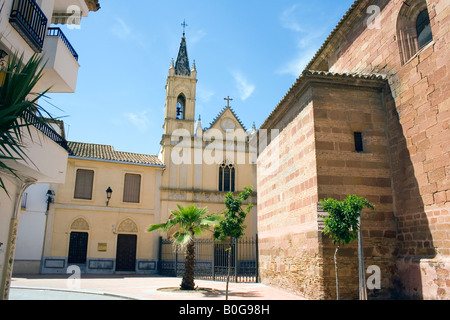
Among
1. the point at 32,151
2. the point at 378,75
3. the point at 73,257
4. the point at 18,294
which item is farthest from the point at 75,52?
the point at 73,257

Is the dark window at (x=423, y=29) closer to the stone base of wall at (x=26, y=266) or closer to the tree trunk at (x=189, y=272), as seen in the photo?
the tree trunk at (x=189, y=272)

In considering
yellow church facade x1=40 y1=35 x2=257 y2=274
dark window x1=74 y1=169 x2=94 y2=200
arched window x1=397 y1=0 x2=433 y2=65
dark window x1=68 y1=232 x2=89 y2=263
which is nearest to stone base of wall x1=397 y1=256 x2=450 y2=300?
arched window x1=397 y1=0 x2=433 y2=65

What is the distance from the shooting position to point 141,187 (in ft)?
74.9

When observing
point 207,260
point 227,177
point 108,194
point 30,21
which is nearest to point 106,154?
point 108,194

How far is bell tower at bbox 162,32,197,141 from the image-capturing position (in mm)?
26094

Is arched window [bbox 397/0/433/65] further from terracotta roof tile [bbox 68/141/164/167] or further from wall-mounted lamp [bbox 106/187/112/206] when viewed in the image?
wall-mounted lamp [bbox 106/187/112/206]

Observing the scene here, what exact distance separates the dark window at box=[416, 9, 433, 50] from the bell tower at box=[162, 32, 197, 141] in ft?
58.5

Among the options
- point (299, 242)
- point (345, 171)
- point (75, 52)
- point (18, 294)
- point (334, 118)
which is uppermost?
point (75, 52)

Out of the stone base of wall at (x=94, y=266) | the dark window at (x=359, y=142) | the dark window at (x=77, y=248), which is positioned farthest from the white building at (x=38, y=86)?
the dark window at (x=77, y=248)

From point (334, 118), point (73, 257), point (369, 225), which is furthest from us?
point (73, 257)

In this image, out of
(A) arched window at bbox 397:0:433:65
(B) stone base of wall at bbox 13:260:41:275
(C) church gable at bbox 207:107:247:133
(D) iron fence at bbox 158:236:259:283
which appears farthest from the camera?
(C) church gable at bbox 207:107:247:133

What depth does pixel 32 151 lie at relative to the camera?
27.9ft

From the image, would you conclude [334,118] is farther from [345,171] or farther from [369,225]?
[369,225]
